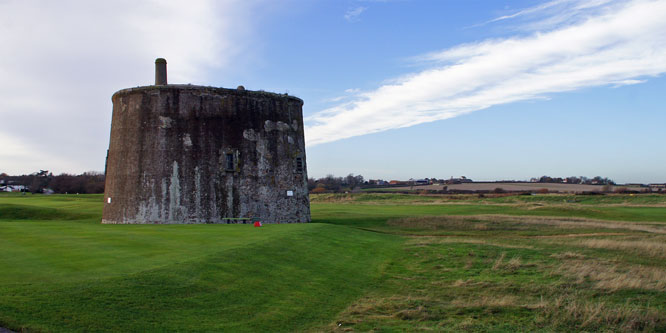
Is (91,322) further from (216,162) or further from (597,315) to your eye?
(216,162)

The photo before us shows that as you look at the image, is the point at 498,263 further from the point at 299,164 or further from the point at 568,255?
the point at 299,164

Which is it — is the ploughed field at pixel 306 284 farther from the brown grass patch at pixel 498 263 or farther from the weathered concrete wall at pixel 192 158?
the weathered concrete wall at pixel 192 158

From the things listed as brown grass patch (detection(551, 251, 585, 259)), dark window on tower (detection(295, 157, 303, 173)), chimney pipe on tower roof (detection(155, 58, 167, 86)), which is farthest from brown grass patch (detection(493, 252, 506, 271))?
chimney pipe on tower roof (detection(155, 58, 167, 86))

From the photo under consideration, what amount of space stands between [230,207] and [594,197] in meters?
53.8

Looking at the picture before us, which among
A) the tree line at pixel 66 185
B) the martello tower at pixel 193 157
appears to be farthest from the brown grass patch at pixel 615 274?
the tree line at pixel 66 185

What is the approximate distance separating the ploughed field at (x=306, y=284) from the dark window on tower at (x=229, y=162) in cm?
1045

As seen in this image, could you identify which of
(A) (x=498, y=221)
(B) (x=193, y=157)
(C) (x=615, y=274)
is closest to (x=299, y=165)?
(B) (x=193, y=157)

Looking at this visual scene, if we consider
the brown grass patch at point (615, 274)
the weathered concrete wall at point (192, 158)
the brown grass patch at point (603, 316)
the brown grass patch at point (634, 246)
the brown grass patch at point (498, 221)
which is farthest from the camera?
the brown grass patch at point (498, 221)

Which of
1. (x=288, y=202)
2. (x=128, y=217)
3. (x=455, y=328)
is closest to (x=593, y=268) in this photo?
(x=455, y=328)

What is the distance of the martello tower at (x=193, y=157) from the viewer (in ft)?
95.4

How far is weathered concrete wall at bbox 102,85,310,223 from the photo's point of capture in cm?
2906

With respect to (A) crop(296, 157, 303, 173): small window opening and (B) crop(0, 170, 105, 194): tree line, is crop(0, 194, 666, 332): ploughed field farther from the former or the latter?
(B) crop(0, 170, 105, 194): tree line

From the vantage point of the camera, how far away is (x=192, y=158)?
29297mm

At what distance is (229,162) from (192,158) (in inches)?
86.8
